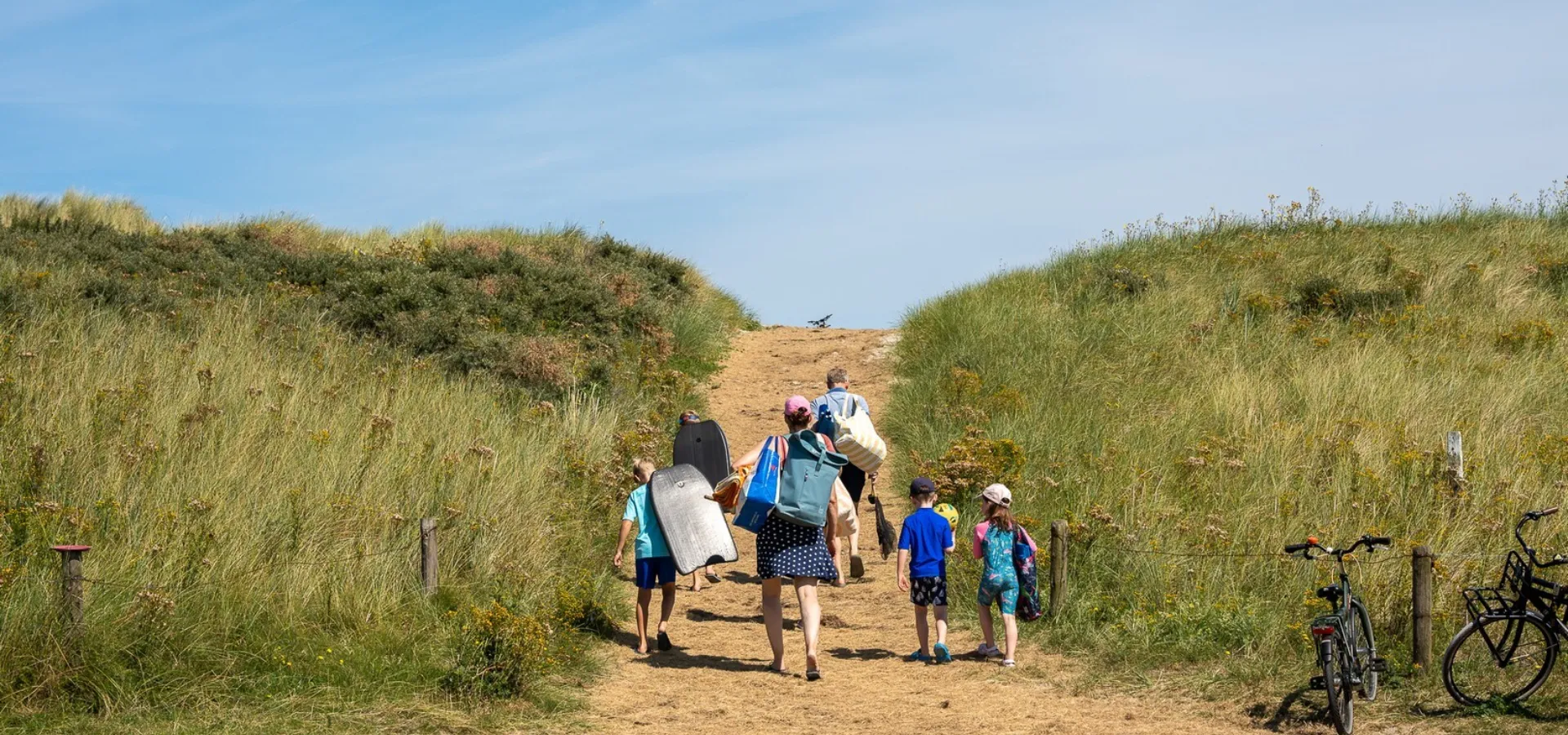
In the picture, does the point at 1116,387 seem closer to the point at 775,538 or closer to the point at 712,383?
the point at 712,383

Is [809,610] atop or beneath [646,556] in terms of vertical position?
beneath

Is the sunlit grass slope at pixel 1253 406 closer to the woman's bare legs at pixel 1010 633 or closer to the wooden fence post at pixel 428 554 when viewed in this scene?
the woman's bare legs at pixel 1010 633

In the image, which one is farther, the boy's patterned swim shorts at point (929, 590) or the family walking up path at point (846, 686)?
the boy's patterned swim shorts at point (929, 590)

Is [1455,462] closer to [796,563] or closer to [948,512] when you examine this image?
[948,512]

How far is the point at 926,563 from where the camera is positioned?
9.17 metres

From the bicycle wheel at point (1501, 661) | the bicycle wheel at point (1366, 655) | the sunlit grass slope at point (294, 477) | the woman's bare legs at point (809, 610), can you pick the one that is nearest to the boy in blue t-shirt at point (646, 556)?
the sunlit grass slope at point (294, 477)

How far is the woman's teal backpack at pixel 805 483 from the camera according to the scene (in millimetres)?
8422

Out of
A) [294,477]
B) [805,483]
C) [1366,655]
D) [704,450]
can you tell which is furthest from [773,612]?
[294,477]

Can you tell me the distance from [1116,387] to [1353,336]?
4221 mm

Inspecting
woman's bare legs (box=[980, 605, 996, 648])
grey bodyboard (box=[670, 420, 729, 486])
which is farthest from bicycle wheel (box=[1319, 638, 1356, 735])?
grey bodyboard (box=[670, 420, 729, 486])

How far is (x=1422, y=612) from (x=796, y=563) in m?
4.08

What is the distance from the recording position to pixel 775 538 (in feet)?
28.1

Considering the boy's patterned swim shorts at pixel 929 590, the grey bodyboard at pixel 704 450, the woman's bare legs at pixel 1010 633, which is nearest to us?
the woman's bare legs at pixel 1010 633

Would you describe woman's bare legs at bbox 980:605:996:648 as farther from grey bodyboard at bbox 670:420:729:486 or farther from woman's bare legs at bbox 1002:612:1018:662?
grey bodyboard at bbox 670:420:729:486
